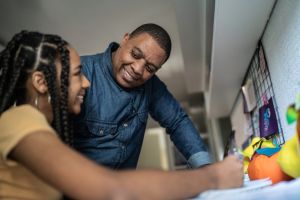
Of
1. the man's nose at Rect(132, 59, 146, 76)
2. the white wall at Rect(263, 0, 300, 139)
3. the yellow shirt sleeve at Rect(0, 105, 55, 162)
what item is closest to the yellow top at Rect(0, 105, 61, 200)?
the yellow shirt sleeve at Rect(0, 105, 55, 162)

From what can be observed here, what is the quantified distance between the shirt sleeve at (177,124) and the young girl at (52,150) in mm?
411

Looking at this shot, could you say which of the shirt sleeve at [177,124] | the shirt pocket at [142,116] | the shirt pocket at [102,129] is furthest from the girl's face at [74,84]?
the shirt sleeve at [177,124]

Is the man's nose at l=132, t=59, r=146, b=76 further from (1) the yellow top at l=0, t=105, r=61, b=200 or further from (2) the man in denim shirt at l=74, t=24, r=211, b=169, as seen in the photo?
(1) the yellow top at l=0, t=105, r=61, b=200

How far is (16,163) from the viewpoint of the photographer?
58 centimetres

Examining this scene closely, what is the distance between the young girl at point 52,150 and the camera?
447 millimetres

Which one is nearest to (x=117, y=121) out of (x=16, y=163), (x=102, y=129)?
(x=102, y=129)

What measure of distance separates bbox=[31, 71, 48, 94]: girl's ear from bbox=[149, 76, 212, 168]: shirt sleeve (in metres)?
0.51

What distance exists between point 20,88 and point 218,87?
51.5 inches

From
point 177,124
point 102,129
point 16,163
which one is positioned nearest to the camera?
point 16,163

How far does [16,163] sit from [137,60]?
19.3 inches

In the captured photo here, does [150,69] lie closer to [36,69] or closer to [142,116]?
[142,116]

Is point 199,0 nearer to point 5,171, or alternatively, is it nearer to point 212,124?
point 5,171

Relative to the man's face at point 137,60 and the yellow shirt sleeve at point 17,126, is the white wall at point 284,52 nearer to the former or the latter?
the man's face at point 137,60

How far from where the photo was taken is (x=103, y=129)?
35.9 inches
